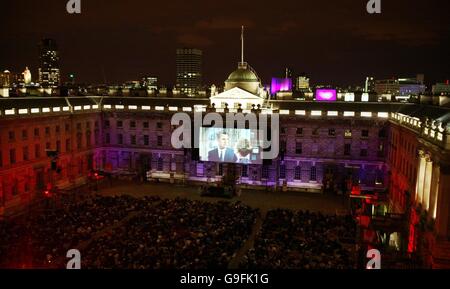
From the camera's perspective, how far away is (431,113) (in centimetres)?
4828

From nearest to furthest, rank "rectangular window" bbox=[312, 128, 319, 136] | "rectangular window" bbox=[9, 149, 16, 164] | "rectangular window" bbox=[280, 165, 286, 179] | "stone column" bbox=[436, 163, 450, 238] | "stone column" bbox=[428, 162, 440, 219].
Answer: "stone column" bbox=[436, 163, 450, 238], "stone column" bbox=[428, 162, 440, 219], "rectangular window" bbox=[9, 149, 16, 164], "rectangular window" bbox=[312, 128, 319, 136], "rectangular window" bbox=[280, 165, 286, 179]

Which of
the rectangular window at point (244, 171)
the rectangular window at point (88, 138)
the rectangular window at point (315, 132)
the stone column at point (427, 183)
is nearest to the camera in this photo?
the stone column at point (427, 183)

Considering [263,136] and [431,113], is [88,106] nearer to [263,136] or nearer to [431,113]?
[263,136]

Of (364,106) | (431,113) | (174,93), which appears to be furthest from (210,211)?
(174,93)

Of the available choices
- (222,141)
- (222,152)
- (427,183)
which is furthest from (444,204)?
(222,141)

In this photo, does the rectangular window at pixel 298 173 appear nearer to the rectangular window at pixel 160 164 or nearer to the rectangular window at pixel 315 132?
the rectangular window at pixel 315 132

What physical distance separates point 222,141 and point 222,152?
5.57 feet

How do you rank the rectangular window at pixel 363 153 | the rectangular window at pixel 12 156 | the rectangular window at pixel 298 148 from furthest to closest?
1. the rectangular window at pixel 298 148
2. the rectangular window at pixel 363 153
3. the rectangular window at pixel 12 156

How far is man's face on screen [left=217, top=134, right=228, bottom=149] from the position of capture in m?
66.1

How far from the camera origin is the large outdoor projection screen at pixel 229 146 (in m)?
65.0

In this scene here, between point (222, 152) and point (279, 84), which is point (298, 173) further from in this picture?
point (279, 84)

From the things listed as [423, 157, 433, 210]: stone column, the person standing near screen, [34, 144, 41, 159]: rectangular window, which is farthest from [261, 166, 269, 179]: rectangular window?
[34, 144, 41, 159]: rectangular window

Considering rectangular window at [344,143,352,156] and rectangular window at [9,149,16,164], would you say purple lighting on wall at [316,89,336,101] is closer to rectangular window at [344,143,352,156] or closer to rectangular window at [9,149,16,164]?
rectangular window at [344,143,352,156]

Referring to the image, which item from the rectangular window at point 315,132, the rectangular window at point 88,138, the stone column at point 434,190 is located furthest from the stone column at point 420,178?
the rectangular window at point 88,138
